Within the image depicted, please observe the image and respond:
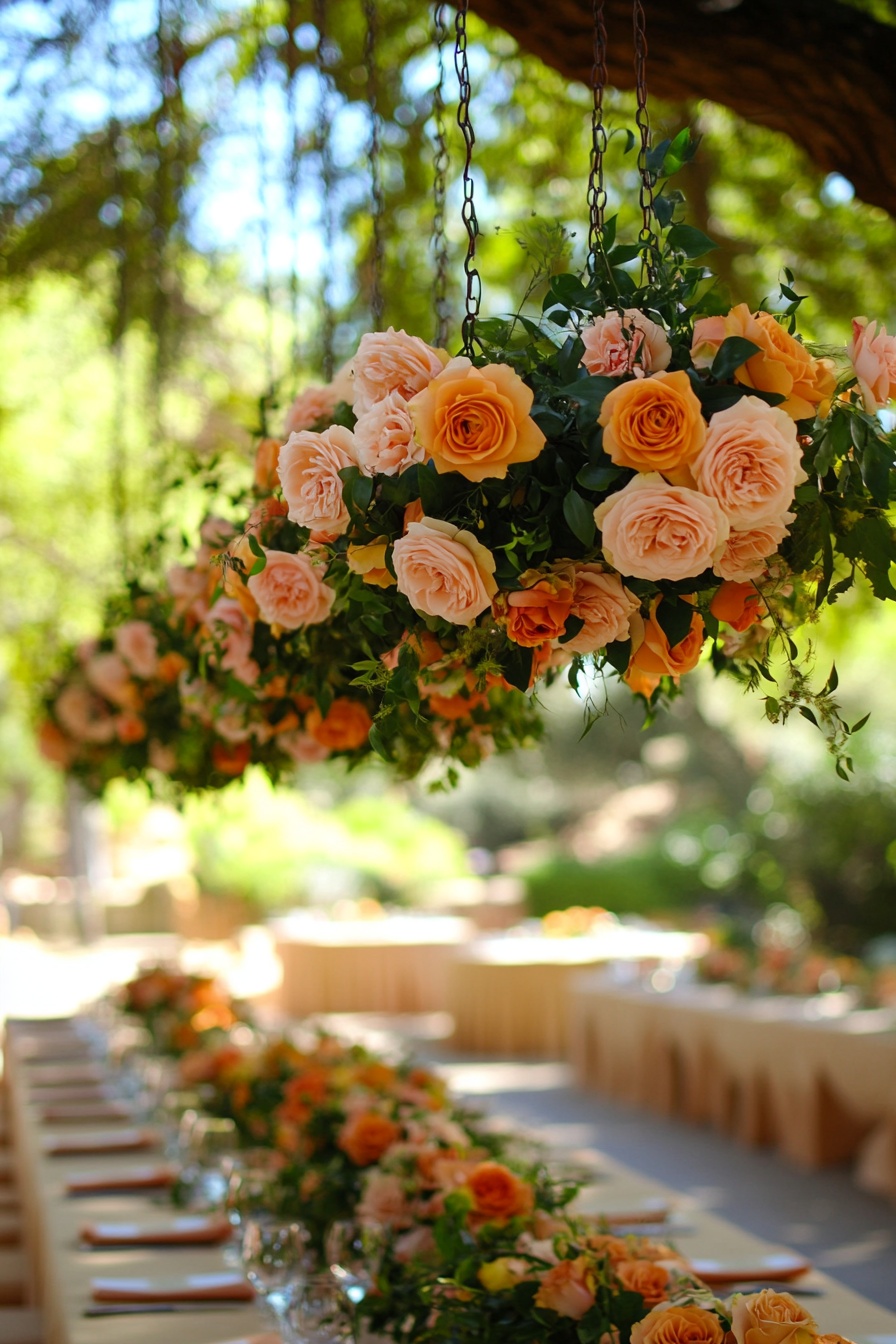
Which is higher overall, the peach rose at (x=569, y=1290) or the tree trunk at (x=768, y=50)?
the tree trunk at (x=768, y=50)

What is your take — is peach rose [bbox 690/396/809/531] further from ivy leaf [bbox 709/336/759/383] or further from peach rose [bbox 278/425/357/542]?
peach rose [bbox 278/425/357/542]

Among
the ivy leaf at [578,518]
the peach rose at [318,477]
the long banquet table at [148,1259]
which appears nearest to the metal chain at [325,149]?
the peach rose at [318,477]

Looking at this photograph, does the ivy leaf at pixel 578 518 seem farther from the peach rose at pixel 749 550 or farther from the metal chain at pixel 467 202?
the metal chain at pixel 467 202

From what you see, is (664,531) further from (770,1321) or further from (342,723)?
(342,723)

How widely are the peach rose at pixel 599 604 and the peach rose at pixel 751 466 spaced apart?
0.14 metres

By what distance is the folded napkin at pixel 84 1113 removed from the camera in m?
4.17

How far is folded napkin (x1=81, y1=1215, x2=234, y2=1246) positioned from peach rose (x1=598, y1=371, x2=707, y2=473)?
2.11 metres

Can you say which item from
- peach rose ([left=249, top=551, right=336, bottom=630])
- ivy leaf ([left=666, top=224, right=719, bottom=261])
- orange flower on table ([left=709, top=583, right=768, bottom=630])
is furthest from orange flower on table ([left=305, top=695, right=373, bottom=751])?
ivy leaf ([left=666, top=224, right=719, bottom=261])

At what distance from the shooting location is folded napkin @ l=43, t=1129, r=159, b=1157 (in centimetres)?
375

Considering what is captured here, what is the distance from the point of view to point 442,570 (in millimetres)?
1365

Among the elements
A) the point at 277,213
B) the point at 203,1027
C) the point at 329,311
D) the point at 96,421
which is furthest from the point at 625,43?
the point at 96,421

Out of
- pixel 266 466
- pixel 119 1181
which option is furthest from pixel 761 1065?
pixel 266 466

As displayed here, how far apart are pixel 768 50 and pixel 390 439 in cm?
188

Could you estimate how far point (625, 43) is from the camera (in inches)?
114
